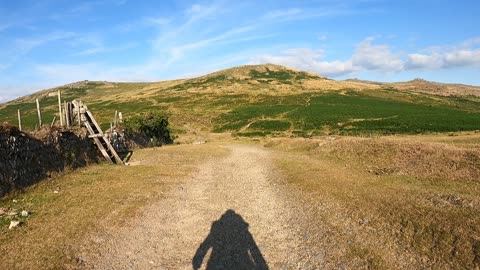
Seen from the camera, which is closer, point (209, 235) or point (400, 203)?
point (209, 235)

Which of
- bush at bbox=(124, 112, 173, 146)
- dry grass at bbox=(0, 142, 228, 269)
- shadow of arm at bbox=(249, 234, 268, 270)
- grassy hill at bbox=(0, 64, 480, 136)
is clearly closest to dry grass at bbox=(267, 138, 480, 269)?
shadow of arm at bbox=(249, 234, 268, 270)

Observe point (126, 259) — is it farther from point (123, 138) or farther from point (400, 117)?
point (400, 117)

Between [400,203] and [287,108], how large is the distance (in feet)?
250

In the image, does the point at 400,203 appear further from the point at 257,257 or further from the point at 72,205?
the point at 72,205

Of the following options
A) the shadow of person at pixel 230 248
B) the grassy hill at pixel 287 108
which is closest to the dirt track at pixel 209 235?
the shadow of person at pixel 230 248

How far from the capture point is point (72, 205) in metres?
14.1

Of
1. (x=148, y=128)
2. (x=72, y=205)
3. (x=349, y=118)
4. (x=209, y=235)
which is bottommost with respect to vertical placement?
(x=349, y=118)

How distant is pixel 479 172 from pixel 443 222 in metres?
9.14

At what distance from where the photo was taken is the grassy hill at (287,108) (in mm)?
63125

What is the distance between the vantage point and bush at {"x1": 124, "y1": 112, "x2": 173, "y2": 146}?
137 feet

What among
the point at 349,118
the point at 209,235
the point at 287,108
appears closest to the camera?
the point at 209,235

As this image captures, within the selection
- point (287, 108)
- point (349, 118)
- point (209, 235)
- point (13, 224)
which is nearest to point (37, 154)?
point (13, 224)

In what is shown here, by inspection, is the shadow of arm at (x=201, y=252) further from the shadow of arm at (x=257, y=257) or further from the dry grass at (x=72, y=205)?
the dry grass at (x=72, y=205)

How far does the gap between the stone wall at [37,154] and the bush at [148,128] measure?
14.9 metres
